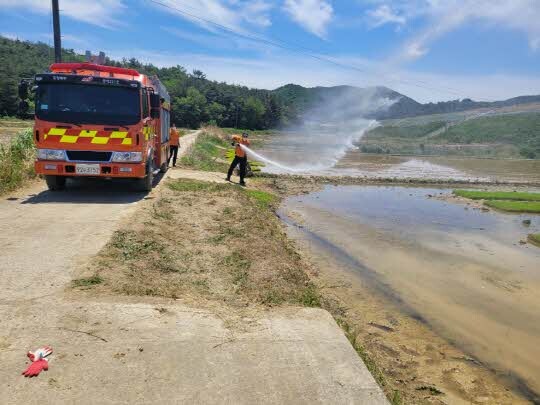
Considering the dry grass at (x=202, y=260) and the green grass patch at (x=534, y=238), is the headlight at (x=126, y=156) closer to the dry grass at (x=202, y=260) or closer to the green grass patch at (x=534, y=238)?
the dry grass at (x=202, y=260)

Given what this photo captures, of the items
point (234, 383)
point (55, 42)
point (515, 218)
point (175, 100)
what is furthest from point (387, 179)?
point (175, 100)

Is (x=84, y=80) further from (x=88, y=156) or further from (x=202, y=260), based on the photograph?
(x=202, y=260)

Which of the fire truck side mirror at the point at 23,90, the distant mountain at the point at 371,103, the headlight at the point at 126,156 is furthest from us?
the distant mountain at the point at 371,103

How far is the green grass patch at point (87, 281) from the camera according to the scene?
5238 millimetres

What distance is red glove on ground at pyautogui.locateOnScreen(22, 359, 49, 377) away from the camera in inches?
134

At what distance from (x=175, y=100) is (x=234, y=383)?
94.7 m

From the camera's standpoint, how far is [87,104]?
10.2m

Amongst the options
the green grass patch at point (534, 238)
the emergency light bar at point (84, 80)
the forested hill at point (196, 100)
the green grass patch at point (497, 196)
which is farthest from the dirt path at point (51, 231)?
the forested hill at point (196, 100)

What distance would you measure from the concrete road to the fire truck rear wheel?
5.84m

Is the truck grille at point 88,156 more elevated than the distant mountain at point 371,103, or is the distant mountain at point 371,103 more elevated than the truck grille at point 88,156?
the distant mountain at point 371,103

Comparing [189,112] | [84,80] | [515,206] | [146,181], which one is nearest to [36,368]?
[84,80]

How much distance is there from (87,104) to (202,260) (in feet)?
18.2

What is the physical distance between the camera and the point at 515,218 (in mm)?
17828

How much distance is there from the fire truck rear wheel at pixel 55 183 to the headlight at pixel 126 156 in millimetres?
2103
